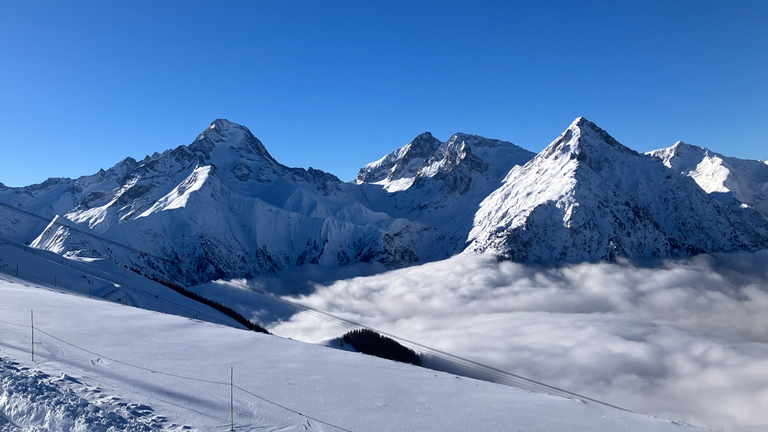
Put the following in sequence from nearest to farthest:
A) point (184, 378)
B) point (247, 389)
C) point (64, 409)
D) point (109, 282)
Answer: point (64, 409), point (247, 389), point (184, 378), point (109, 282)

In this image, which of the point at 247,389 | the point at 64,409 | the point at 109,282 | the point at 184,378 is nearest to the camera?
the point at 64,409

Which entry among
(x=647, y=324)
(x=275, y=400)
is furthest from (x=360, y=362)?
(x=647, y=324)

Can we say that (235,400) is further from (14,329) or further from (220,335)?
(14,329)

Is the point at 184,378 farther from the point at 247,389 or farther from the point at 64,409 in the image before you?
the point at 64,409

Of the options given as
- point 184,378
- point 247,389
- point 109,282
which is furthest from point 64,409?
point 109,282

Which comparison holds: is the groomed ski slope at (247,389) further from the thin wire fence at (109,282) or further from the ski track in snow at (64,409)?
the thin wire fence at (109,282)

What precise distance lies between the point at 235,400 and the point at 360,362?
7210 mm

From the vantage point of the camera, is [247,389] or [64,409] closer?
[64,409]

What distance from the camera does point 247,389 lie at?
51.1 ft

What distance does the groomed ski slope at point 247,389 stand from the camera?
1332 cm

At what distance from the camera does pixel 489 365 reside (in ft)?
485

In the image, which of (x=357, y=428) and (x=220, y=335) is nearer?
(x=357, y=428)

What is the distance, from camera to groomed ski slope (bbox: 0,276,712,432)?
13.3 m

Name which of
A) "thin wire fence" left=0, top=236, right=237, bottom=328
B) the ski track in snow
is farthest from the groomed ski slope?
"thin wire fence" left=0, top=236, right=237, bottom=328
